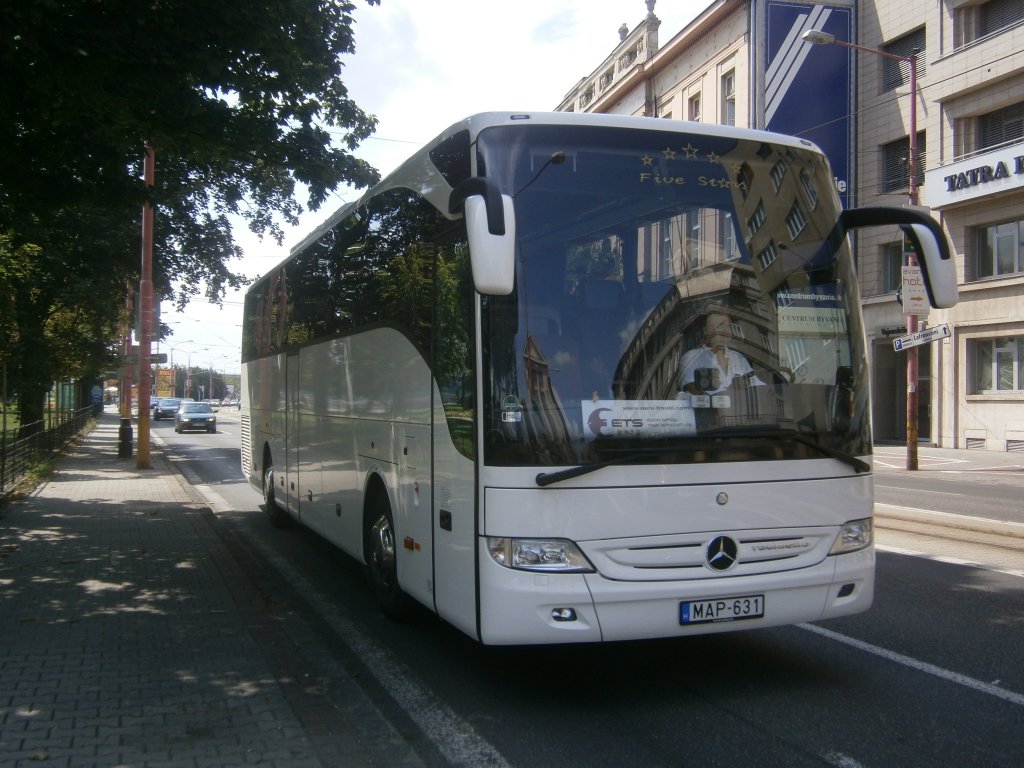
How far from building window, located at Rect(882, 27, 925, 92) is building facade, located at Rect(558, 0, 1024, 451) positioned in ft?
0.13

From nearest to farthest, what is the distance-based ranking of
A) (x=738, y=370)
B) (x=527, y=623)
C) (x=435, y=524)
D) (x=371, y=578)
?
(x=527, y=623)
(x=738, y=370)
(x=435, y=524)
(x=371, y=578)

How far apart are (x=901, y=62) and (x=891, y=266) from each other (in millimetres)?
6370

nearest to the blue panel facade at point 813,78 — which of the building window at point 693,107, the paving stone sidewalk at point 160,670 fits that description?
the building window at point 693,107

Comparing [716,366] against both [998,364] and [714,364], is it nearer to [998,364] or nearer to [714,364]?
[714,364]

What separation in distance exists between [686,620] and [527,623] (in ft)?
2.70

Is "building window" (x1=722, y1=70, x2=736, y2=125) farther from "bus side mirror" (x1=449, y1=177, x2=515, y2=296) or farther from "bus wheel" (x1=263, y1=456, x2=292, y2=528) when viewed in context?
"bus side mirror" (x1=449, y1=177, x2=515, y2=296)

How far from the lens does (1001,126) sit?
27375mm

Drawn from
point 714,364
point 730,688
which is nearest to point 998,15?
point 714,364

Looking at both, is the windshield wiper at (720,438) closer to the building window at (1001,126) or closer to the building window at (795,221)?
the building window at (795,221)

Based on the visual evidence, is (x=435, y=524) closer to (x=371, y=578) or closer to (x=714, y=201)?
(x=371, y=578)

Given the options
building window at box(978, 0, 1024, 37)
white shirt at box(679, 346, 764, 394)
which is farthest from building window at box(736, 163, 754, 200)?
building window at box(978, 0, 1024, 37)

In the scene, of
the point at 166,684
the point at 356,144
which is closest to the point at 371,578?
the point at 166,684

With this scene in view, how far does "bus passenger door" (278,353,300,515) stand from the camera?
400 inches

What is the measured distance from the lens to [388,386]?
672 cm
